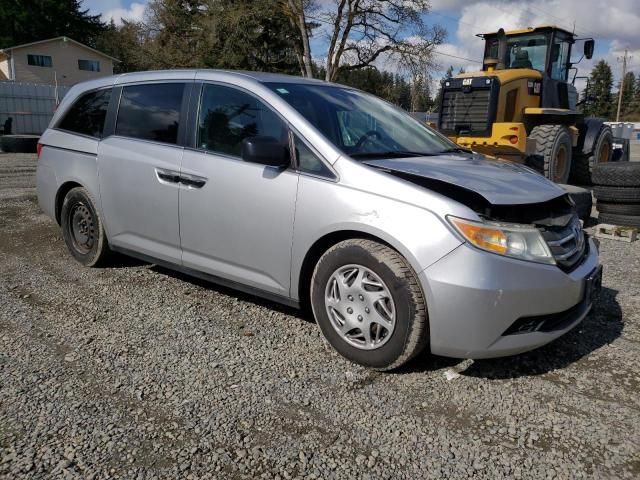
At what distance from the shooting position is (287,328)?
3682 millimetres

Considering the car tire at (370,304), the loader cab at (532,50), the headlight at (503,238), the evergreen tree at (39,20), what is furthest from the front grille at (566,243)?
the evergreen tree at (39,20)

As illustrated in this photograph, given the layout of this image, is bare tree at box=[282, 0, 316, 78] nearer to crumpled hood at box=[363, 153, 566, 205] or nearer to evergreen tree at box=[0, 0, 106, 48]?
crumpled hood at box=[363, 153, 566, 205]

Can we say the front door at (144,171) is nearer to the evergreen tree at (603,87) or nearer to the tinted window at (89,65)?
the tinted window at (89,65)

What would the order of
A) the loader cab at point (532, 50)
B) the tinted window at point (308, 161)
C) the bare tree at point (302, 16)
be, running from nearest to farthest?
the tinted window at point (308, 161)
the loader cab at point (532, 50)
the bare tree at point (302, 16)

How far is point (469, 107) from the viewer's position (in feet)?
33.0

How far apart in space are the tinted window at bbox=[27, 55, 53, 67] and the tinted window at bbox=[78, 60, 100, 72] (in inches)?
93.1

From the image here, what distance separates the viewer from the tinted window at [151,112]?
405cm

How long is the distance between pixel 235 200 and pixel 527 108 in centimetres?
840

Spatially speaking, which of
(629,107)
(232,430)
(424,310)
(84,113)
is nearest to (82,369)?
(232,430)

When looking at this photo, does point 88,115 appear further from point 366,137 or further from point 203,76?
point 366,137

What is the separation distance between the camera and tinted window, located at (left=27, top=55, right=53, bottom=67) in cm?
4009

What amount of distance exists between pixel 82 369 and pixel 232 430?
Result: 110cm

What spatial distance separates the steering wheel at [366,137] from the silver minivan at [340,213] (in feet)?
0.03

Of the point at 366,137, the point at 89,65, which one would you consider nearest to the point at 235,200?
the point at 366,137
